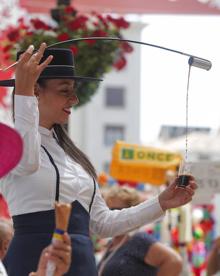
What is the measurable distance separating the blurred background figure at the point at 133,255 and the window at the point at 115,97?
161 feet

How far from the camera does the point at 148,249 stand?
436 cm

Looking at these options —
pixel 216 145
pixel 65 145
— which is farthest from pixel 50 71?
pixel 216 145

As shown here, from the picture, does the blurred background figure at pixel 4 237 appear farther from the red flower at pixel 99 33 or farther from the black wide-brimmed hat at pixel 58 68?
the red flower at pixel 99 33

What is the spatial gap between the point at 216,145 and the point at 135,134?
8614 millimetres

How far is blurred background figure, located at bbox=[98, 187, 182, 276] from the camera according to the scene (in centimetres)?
423

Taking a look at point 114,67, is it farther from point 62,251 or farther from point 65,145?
point 62,251

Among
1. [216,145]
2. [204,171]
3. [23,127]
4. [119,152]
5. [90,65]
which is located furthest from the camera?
[216,145]

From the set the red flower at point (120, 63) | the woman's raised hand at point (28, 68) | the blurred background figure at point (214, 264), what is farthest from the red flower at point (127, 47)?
the woman's raised hand at point (28, 68)

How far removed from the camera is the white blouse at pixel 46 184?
237cm

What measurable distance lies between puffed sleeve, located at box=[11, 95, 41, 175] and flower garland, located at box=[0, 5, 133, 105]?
10.7 ft

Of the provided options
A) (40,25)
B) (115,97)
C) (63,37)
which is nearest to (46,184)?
(63,37)

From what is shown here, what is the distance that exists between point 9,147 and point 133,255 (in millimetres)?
2579

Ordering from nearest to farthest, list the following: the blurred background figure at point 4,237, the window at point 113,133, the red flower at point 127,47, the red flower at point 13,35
A: the blurred background figure at point 4,237 → the red flower at point 13,35 → the red flower at point 127,47 → the window at point 113,133

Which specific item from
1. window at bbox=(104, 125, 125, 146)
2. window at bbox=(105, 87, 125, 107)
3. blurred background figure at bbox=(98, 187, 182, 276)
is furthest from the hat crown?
window at bbox=(105, 87, 125, 107)
